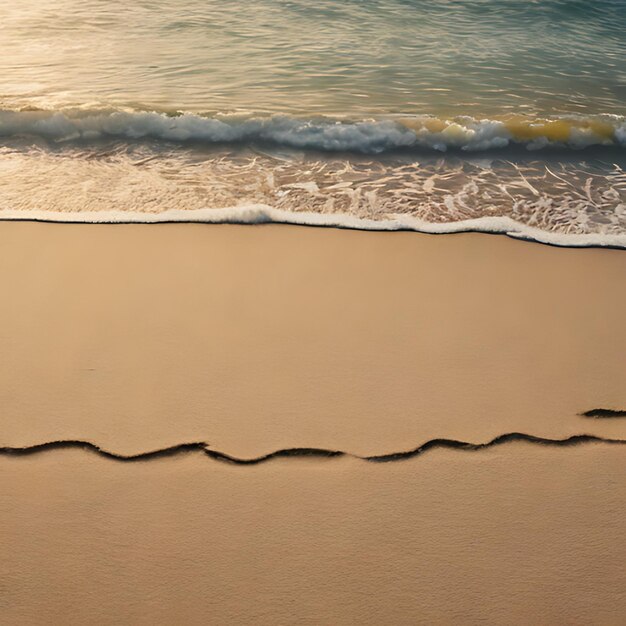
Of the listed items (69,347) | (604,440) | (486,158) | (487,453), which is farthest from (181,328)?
(486,158)

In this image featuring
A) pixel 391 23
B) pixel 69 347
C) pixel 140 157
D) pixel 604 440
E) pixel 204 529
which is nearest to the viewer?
pixel 204 529

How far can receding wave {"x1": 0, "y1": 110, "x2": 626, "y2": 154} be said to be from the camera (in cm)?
437

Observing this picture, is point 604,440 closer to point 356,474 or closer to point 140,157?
point 356,474

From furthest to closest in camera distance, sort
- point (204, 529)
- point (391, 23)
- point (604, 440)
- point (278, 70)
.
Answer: point (391, 23), point (278, 70), point (604, 440), point (204, 529)

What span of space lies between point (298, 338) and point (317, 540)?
84 cm

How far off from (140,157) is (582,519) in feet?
10.5

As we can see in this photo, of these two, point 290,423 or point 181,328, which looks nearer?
point 290,423

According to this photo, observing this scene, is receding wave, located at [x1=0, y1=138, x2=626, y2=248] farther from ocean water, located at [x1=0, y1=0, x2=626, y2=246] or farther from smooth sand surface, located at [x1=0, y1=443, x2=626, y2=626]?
smooth sand surface, located at [x1=0, y1=443, x2=626, y2=626]

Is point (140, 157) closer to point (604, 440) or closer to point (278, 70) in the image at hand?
point (278, 70)

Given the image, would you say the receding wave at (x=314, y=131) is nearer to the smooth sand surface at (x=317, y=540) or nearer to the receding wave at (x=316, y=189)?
the receding wave at (x=316, y=189)

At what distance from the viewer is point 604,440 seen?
199cm

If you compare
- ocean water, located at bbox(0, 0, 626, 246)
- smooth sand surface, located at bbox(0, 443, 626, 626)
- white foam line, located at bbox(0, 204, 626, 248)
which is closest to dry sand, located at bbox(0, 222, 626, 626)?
smooth sand surface, located at bbox(0, 443, 626, 626)

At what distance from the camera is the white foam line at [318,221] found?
3.18 meters

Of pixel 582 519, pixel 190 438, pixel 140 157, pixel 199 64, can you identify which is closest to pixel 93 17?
pixel 199 64
